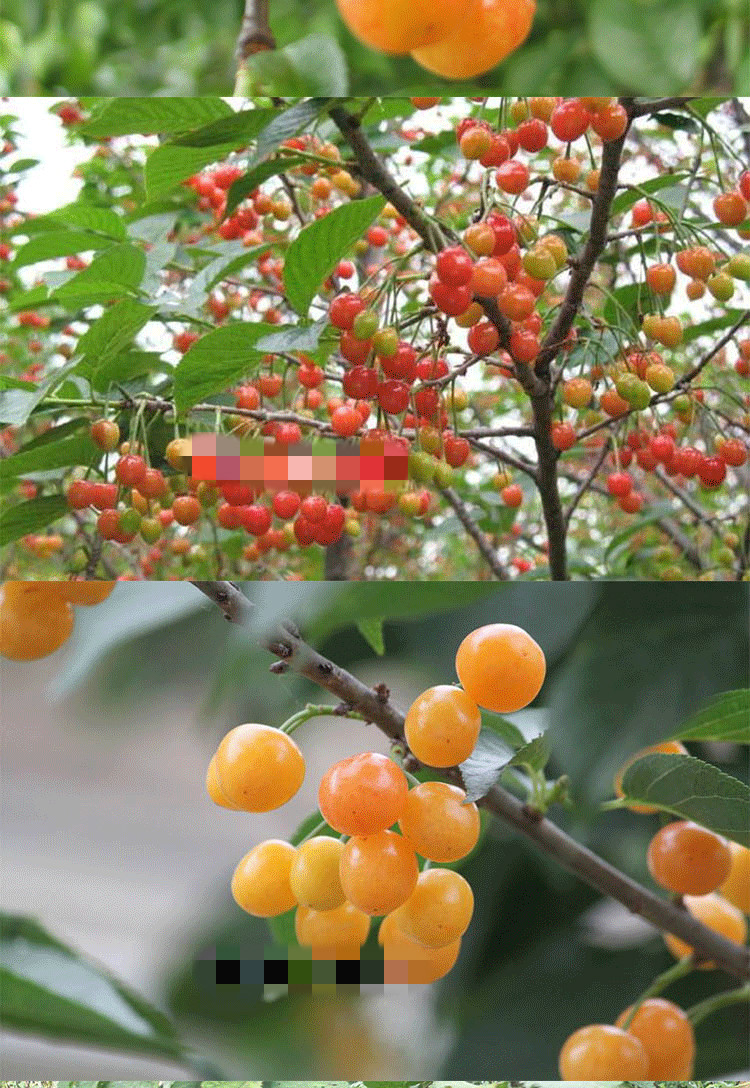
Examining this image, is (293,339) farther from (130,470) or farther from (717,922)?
(717,922)

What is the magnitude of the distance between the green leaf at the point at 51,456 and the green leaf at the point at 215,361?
6 centimetres

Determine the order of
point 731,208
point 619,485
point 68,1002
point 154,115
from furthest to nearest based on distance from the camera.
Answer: point 619,485, point 731,208, point 154,115, point 68,1002

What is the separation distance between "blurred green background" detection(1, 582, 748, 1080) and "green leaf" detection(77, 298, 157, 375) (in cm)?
21

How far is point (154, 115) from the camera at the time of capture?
505 millimetres

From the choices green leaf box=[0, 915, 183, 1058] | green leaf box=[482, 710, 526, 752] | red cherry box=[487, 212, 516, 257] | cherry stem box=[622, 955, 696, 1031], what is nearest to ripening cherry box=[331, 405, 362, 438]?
red cherry box=[487, 212, 516, 257]

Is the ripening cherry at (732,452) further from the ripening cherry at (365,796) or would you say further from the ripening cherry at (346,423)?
the ripening cherry at (365,796)

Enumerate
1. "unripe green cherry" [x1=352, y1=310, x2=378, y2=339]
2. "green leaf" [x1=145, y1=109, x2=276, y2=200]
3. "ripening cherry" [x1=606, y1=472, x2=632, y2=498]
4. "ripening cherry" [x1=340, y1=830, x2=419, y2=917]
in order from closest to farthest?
1. "ripening cherry" [x1=340, y1=830, x2=419, y2=917]
2. "green leaf" [x1=145, y1=109, x2=276, y2=200]
3. "unripe green cherry" [x1=352, y1=310, x2=378, y2=339]
4. "ripening cherry" [x1=606, y1=472, x2=632, y2=498]

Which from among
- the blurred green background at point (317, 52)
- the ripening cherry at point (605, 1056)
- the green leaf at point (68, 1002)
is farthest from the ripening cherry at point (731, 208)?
the green leaf at point (68, 1002)

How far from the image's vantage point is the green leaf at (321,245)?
1.76ft

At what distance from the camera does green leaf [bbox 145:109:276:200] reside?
464 mm

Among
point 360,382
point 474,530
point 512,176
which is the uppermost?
point 512,176

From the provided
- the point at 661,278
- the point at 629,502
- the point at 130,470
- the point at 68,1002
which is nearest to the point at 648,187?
the point at 661,278

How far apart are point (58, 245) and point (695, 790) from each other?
538 mm

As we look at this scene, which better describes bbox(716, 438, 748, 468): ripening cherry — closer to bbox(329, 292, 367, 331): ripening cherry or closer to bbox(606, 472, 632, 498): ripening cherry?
bbox(606, 472, 632, 498): ripening cherry
